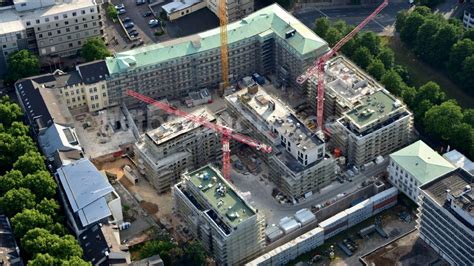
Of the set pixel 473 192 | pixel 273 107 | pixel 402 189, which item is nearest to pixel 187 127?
pixel 273 107

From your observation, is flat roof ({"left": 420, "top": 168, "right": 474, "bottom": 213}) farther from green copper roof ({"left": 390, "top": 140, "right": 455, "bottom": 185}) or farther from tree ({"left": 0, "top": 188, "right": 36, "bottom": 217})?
tree ({"left": 0, "top": 188, "right": 36, "bottom": 217})

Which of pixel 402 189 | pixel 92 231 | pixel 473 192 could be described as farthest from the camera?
pixel 402 189

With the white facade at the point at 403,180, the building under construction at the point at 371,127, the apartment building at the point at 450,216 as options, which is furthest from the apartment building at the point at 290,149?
the apartment building at the point at 450,216

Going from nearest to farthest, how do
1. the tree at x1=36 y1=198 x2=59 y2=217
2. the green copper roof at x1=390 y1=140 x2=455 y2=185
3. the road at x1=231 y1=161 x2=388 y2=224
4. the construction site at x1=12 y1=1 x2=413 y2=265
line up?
the tree at x1=36 y1=198 x2=59 y2=217, the construction site at x1=12 y1=1 x2=413 y2=265, the green copper roof at x1=390 y1=140 x2=455 y2=185, the road at x1=231 y1=161 x2=388 y2=224

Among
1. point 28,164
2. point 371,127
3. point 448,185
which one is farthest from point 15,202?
point 448,185

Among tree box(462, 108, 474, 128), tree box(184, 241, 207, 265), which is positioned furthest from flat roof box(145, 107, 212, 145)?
tree box(462, 108, 474, 128)

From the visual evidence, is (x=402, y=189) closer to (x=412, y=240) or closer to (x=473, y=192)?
(x=412, y=240)
